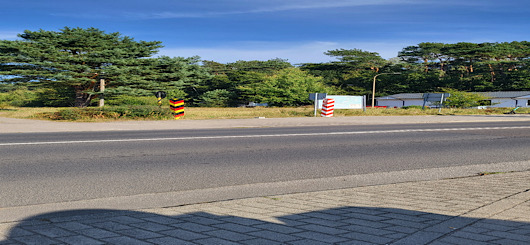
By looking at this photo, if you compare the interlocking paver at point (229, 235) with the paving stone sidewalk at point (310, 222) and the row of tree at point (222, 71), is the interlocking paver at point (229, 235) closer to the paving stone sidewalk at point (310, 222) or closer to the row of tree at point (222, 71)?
the paving stone sidewalk at point (310, 222)

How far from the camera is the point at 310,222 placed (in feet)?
14.6

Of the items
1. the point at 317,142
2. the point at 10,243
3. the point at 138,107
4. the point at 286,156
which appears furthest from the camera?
the point at 138,107

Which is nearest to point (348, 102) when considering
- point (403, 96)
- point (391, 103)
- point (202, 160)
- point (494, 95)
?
point (202, 160)

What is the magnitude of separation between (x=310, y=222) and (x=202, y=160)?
4787 mm

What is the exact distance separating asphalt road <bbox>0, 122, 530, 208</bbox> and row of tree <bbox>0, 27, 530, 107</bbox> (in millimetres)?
33458

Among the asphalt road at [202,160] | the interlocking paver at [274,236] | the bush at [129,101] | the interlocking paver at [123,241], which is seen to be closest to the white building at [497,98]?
the bush at [129,101]

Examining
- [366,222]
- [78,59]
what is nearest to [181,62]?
[78,59]

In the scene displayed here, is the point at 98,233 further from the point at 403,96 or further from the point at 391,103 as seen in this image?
the point at 391,103

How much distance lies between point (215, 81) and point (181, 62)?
18009 mm

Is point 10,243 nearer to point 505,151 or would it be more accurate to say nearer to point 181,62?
point 505,151

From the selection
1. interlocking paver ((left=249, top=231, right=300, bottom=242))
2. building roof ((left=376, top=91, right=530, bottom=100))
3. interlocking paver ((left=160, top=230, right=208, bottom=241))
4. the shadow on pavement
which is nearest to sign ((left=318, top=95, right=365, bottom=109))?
the shadow on pavement

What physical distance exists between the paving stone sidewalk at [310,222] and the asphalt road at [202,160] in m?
1.49

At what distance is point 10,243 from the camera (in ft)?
12.3

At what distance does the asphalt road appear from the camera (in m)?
6.62
